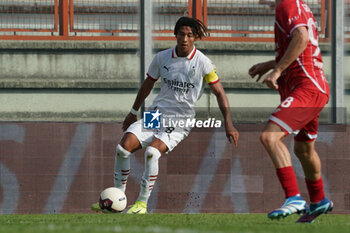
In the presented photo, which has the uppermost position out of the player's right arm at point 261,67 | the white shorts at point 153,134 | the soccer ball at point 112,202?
the player's right arm at point 261,67

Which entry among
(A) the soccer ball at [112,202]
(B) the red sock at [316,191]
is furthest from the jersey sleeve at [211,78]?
(B) the red sock at [316,191]

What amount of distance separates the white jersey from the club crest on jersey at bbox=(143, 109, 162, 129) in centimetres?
7

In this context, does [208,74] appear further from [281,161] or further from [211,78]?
[281,161]

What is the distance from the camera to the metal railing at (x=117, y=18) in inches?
391

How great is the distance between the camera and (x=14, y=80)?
9.95m

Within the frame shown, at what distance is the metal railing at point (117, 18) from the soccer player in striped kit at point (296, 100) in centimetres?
340

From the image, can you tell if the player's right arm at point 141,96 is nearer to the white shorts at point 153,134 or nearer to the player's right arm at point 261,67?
the white shorts at point 153,134

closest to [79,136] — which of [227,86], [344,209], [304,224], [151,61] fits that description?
[151,61]

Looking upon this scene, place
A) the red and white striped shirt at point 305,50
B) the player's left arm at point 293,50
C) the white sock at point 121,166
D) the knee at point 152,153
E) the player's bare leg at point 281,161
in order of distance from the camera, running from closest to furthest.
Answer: the player's bare leg at point 281,161
the player's left arm at point 293,50
the red and white striped shirt at point 305,50
the knee at point 152,153
the white sock at point 121,166

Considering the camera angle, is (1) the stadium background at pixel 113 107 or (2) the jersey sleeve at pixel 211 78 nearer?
Result: (2) the jersey sleeve at pixel 211 78

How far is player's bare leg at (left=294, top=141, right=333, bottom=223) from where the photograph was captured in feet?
21.1

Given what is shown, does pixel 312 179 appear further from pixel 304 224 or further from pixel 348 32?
pixel 348 32

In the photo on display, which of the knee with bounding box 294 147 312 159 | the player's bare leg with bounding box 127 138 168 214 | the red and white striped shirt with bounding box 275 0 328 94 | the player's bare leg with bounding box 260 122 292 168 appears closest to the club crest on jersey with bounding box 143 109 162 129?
the player's bare leg with bounding box 127 138 168 214

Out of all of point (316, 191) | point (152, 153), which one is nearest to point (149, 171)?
point (152, 153)
